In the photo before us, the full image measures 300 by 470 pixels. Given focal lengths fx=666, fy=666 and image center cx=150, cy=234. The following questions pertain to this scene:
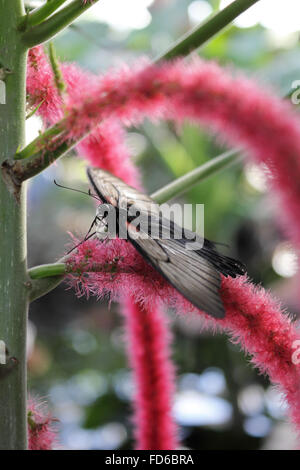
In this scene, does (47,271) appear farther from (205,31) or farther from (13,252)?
(205,31)

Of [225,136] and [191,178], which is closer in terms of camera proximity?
[225,136]

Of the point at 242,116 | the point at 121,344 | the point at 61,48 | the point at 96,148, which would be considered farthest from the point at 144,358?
the point at 121,344

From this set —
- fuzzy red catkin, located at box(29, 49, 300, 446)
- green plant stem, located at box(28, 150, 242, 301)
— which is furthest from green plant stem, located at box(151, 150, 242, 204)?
fuzzy red catkin, located at box(29, 49, 300, 446)

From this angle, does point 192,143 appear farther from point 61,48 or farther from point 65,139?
point 65,139

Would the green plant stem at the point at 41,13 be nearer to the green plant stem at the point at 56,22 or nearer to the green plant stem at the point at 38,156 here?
the green plant stem at the point at 56,22

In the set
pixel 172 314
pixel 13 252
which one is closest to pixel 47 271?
pixel 13 252

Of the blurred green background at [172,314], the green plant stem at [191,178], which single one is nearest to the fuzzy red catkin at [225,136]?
the green plant stem at [191,178]
